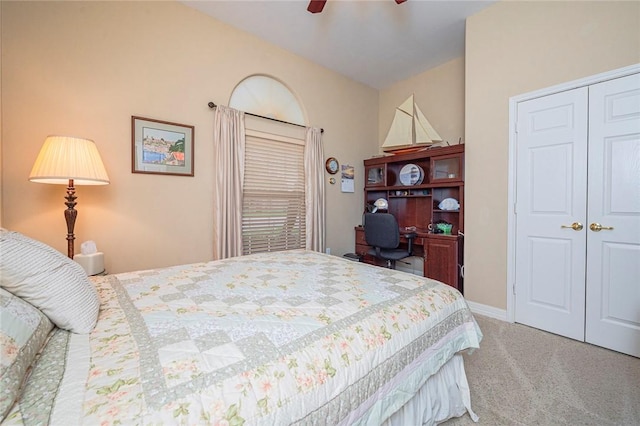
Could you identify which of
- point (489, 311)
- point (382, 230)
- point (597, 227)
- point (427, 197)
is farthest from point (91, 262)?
point (597, 227)

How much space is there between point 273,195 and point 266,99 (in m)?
1.15

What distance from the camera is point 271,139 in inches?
127

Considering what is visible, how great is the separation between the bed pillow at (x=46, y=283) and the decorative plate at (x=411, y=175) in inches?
136

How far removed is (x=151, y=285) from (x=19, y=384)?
82cm

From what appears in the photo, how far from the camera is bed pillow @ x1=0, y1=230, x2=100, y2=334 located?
2.56 feet

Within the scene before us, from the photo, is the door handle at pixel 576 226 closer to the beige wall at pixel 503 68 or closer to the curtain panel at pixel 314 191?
the beige wall at pixel 503 68

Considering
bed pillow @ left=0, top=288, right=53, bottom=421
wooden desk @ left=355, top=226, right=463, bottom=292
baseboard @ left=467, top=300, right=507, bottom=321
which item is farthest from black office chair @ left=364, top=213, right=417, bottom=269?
bed pillow @ left=0, top=288, right=53, bottom=421

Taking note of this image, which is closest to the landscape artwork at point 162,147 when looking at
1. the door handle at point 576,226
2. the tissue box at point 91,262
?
the tissue box at point 91,262

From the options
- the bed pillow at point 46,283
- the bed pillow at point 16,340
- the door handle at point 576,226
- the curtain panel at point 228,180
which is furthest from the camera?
the curtain panel at point 228,180

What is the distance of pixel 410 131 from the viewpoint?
365 cm

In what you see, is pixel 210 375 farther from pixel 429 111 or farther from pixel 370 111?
pixel 370 111

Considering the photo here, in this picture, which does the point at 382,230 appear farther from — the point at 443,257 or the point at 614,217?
the point at 614,217

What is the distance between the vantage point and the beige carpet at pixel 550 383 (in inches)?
56.6

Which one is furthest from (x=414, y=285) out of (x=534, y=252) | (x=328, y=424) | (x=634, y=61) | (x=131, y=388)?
(x=634, y=61)
